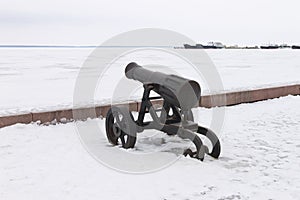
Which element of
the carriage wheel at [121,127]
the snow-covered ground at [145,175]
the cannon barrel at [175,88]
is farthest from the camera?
the carriage wheel at [121,127]

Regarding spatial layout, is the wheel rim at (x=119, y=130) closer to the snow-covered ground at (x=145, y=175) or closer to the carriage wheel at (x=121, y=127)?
the carriage wheel at (x=121, y=127)

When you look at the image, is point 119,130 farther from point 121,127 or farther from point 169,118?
point 169,118

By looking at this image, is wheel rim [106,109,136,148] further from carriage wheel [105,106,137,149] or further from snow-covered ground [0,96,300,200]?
snow-covered ground [0,96,300,200]

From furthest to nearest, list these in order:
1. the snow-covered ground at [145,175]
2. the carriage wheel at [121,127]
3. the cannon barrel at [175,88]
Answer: the carriage wheel at [121,127] < the cannon barrel at [175,88] < the snow-covered ground at [145,175]

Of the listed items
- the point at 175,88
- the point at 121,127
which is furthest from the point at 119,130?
the point at 175,88

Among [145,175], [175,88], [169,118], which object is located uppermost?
[175,88]

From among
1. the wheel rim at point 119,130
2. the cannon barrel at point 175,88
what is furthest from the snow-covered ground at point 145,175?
the cannon barrel at point 175,88

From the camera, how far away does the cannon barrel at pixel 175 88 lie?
4238 mm

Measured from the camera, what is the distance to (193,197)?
3.21 meters

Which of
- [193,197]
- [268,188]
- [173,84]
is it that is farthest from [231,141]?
[193,197]

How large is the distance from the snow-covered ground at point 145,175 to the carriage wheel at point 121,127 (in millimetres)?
188

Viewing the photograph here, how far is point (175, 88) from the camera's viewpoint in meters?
4.29

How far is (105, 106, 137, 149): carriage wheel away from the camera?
4469mm

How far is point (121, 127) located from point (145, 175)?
3.16ft
